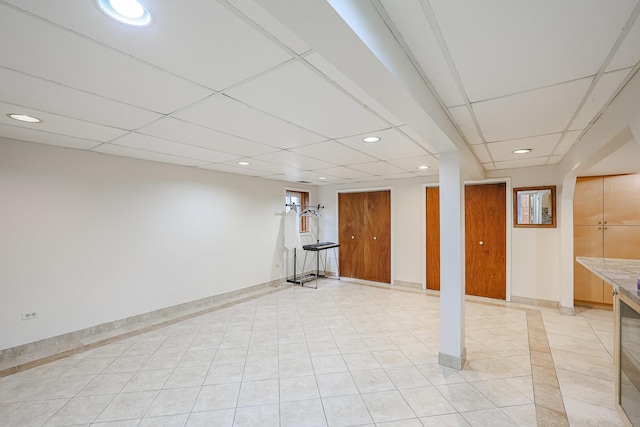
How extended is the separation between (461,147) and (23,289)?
470 centimetres

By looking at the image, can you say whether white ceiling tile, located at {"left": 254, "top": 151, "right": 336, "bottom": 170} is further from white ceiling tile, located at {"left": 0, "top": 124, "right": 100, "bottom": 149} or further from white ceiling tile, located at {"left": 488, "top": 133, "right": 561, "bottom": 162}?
white ceiling tile, located at {"left": 488, "top": 133, "right": 561, "bottom": 162}

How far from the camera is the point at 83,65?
1.40 meters

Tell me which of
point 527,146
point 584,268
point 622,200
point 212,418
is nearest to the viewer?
point 212,418

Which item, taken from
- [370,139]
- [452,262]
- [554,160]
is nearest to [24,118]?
[370,139]

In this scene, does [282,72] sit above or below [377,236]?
above

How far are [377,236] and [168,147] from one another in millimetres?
4386

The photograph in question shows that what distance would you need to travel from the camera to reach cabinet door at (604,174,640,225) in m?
3.98

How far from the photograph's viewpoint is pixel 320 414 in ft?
6.53

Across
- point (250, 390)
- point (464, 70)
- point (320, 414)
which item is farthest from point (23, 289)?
point (464, 70)

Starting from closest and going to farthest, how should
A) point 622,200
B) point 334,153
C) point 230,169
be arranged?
point 334,153, point 622,200, point 230,169

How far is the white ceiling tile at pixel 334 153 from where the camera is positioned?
116 inches

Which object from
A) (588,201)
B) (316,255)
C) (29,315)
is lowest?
(29,315)

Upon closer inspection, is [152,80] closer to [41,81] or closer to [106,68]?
[106,68]

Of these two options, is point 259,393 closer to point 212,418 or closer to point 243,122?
point 212,418
